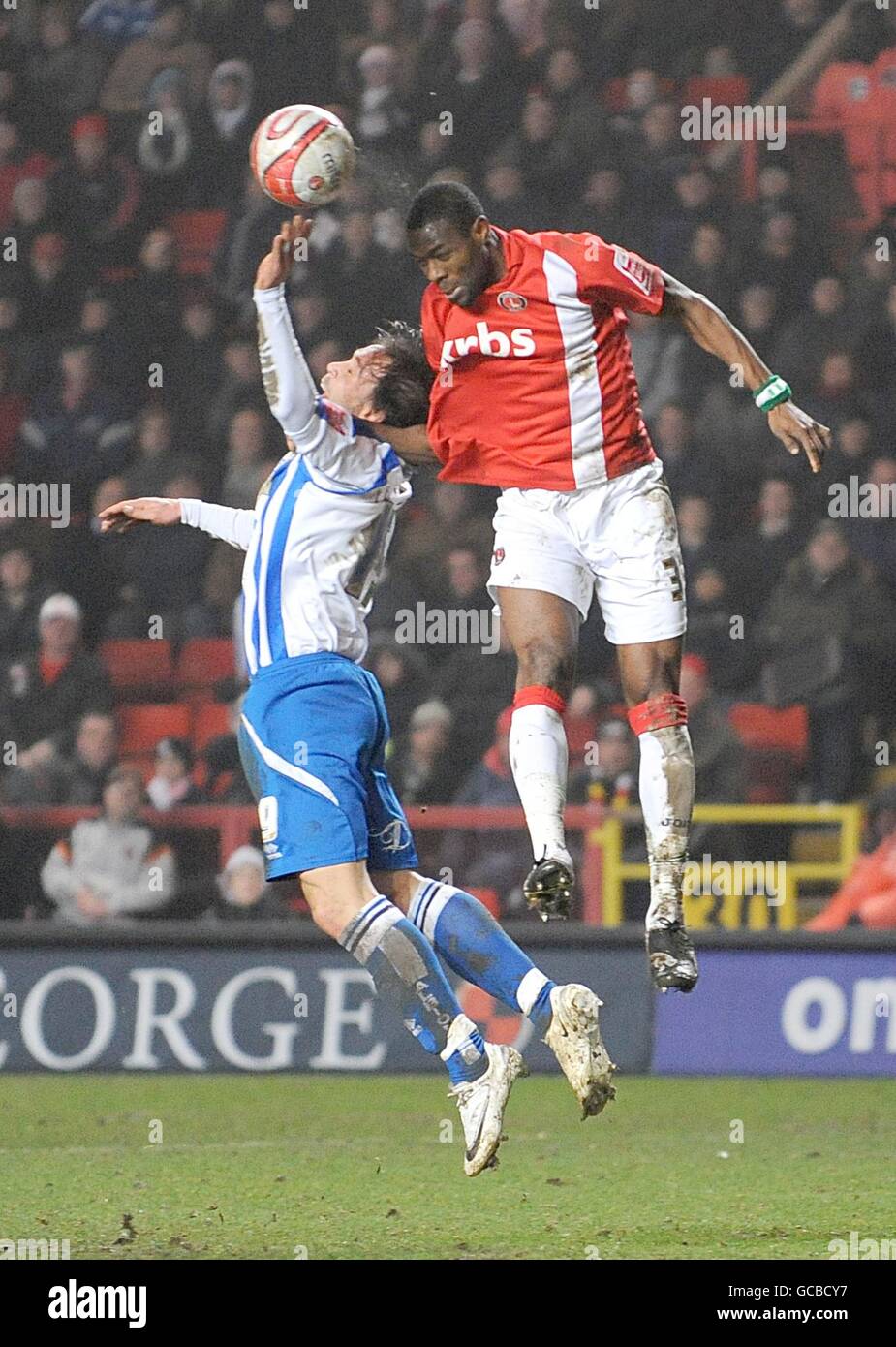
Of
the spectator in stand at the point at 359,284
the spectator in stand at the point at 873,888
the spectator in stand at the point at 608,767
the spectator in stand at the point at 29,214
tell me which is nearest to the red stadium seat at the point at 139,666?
the spectator in stand at the point at 359,284

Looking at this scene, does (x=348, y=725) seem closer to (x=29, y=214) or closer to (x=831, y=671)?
(x=831, y=671)

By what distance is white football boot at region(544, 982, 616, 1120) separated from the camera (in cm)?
577

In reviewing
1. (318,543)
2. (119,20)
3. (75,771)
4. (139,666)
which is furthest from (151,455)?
(318,543)

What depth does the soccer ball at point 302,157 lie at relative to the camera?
6.14 metres

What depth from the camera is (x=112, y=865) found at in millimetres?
10523

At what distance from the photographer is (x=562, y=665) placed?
641 centimetres

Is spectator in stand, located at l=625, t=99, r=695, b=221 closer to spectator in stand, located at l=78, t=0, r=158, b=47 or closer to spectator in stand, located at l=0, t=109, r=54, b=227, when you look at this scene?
spectator in stand, located at l=78, t=0, r=158, b=47

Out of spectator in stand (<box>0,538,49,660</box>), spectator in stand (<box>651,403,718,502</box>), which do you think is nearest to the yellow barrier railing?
spectator in stand (<box>651,403,718,502</box>)

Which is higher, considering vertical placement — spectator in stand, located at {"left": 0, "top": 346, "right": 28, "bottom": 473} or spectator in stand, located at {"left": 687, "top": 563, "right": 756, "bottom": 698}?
spectator in stand, located at {"left": 0, "top": 346, "right": 28, "bottom": 473}

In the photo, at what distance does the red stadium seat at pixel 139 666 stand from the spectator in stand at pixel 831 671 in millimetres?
3019

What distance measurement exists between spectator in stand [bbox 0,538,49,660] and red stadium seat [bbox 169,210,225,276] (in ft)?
6.62

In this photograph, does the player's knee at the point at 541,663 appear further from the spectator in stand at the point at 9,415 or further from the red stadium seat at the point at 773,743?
the spectator in stand at the point at 9,415

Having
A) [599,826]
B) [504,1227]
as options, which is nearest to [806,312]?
[599,826]

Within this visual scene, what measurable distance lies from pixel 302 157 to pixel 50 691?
209 inches
